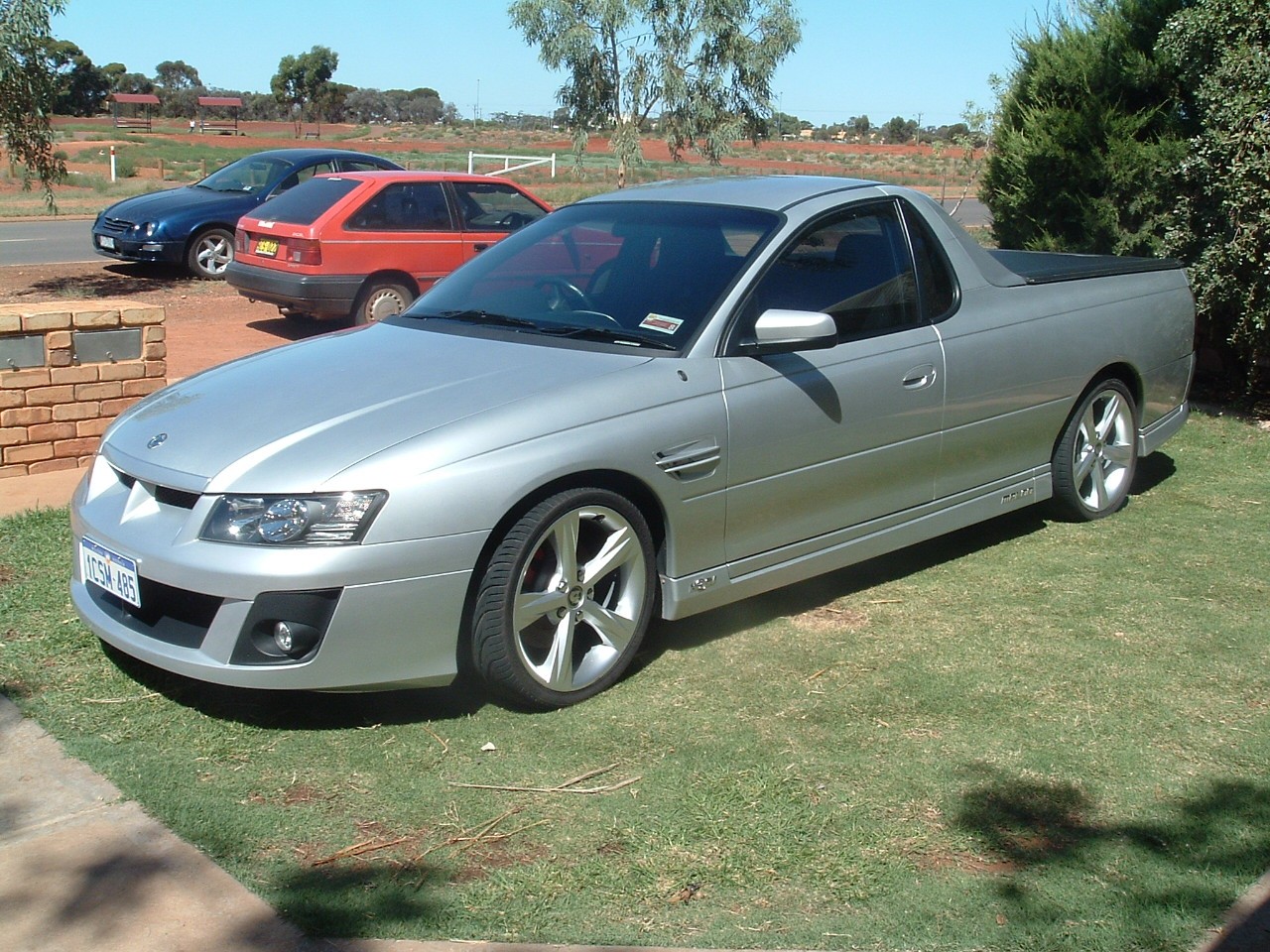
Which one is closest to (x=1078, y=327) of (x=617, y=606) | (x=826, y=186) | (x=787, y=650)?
(x=826, y=186)

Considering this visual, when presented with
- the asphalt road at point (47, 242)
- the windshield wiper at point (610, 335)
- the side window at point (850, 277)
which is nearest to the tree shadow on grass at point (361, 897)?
the windshield wiper at point (610, 335)

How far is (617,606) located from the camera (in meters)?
4.52

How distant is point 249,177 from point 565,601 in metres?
13.3

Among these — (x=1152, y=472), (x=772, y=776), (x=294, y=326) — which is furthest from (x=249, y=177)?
(x=772, y=776)

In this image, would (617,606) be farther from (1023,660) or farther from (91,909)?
(91,909)

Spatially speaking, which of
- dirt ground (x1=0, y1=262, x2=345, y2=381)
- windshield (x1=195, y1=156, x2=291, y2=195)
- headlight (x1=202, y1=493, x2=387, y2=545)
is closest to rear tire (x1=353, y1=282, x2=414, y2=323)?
dirt ground (x1=0, y1=262, x2=345, y2=381)

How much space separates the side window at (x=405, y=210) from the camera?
11.9m

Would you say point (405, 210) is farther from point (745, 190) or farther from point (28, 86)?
point (745, 190)

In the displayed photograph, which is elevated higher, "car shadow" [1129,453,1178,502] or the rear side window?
the rear side window

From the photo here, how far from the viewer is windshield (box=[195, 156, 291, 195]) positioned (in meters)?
15.9

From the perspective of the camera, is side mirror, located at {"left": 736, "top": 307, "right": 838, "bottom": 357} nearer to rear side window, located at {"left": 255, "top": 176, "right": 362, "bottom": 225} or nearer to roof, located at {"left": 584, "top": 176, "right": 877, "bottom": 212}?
roof, located at {"left": 584, "top": 176, "right": 877, "bottom": 212}

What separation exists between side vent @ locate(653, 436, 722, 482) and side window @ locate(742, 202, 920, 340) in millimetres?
560

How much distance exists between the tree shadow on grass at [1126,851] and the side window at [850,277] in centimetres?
195

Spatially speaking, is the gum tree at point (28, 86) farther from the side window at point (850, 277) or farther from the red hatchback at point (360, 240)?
the side window at point (850, 277)
